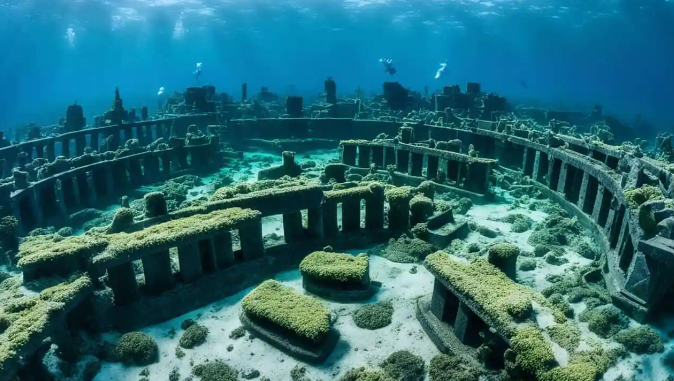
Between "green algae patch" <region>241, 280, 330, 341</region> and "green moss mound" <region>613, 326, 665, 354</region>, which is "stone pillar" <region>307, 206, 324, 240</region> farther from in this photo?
"green moss mound" <region>613, 326, 665, 354</region>

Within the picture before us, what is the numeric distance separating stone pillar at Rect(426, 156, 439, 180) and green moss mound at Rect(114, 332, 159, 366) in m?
28.1

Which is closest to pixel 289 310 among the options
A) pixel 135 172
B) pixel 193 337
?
pixel 193 337

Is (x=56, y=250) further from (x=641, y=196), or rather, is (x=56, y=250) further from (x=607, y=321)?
(x=641, y=196)

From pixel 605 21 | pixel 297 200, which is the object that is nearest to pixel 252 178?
pixel 297 200

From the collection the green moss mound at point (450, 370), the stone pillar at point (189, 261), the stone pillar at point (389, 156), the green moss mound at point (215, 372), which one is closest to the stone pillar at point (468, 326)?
the green moss mound at point (450, 370)

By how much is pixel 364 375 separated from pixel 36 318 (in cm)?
1215

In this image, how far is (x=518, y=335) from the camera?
13547 mm

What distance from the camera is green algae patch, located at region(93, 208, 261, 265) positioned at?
17.9 m

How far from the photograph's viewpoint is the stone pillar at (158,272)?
19.3 m

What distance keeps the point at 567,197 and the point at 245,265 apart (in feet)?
90.2

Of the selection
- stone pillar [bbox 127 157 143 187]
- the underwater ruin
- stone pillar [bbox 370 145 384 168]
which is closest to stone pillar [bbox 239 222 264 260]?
the underwater ruin

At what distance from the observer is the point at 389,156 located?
4162 centimetres

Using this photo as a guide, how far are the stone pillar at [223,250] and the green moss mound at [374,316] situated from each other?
7.57 meters

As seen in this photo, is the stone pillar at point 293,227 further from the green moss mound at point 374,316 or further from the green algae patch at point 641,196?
the green algae patch at point 641,196
